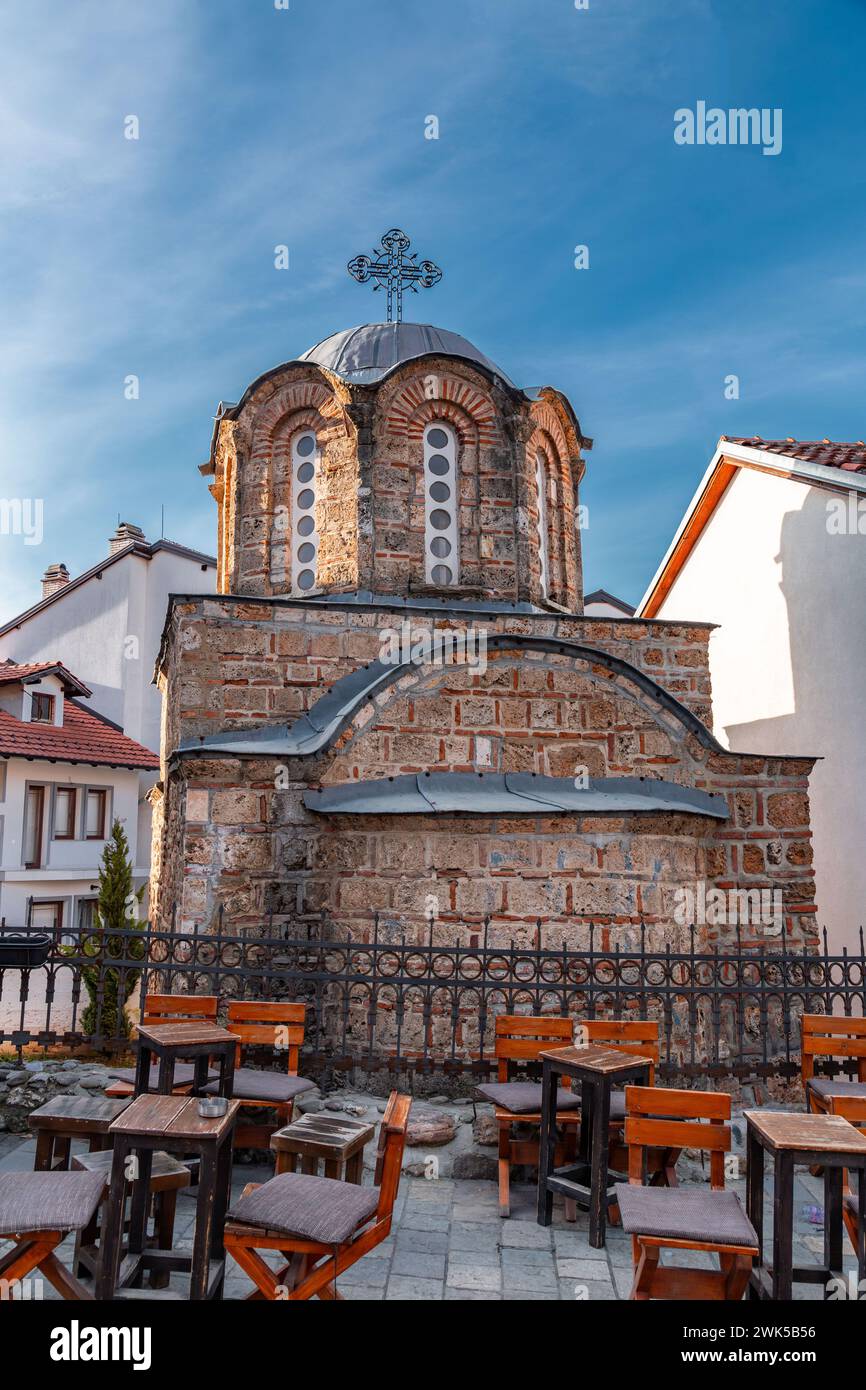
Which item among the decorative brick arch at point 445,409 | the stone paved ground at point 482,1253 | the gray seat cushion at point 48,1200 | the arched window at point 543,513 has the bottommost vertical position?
the stone paved ground at point 482,1253

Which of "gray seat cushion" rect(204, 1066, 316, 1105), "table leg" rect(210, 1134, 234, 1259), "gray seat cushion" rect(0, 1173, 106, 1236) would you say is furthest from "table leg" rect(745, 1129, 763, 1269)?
"gray seat cushion" rect(0, 1173, 106, 1236)

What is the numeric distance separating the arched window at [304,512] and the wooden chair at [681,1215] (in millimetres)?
7196

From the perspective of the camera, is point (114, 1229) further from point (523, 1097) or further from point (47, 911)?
point (47, 911)

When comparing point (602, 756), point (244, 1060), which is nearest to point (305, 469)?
point (602, 756)

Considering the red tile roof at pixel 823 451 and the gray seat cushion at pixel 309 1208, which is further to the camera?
the red tile roof at pixel 823 451

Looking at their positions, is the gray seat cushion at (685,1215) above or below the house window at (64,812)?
below

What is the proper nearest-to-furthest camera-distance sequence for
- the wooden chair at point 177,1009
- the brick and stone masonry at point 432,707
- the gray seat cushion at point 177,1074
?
the gray seat cushion at point 177,1074 → the wooden chair at point 177,1009 → the brick and stone masonry at point 432,707

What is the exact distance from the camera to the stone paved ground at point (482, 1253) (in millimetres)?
3670

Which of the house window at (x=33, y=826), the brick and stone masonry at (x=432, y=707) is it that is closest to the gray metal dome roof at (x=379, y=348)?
the brick and stone masonry at (x=432, y=707)

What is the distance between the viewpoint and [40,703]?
1692 centimetres

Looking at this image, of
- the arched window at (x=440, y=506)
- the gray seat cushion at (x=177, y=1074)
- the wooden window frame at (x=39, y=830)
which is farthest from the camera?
the wooden window frame at (x=39, y=830)

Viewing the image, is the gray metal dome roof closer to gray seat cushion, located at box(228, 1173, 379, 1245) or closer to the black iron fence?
the black iron fence

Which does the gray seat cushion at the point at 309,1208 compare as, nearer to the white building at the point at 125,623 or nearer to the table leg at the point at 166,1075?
the table leg at the point at 166,1075
